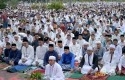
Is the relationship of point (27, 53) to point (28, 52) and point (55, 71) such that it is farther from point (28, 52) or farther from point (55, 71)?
point (55, 71)

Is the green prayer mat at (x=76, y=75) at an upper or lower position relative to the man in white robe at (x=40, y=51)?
lower

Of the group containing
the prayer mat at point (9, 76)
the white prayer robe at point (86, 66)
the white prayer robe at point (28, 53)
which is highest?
the white prayer robe at point (28, 53)

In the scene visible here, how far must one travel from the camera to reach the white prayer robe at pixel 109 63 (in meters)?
8.28

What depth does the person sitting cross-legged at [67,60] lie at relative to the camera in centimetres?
855

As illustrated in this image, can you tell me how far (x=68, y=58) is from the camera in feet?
28.2

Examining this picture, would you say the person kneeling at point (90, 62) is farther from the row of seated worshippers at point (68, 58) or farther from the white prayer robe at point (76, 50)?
the white prayer robe at point (76, 50)

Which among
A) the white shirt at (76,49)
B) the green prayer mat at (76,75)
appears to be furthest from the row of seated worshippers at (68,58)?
the white shirt at (76,49)

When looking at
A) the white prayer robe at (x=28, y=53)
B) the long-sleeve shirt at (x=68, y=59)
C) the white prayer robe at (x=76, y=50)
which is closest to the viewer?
the long-sleeve shirt at (x=68, y=59)

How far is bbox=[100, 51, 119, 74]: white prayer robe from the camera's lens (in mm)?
8276

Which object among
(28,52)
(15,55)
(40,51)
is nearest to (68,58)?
(40,51)

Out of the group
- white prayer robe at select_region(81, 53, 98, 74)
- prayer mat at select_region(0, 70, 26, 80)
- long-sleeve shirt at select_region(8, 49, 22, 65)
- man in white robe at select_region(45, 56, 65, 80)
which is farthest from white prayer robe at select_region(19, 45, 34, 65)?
man in white robe at select_region(45, 56, 65, 80)

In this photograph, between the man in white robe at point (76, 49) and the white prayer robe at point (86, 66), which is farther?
the man in white robe at point (76, 49)

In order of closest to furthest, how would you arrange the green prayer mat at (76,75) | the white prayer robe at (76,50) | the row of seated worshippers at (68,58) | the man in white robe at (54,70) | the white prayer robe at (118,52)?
1. the man in white robe at (54,70)
2. the green prayer mat at (76,75)
3. the row of seated worshippers at (68,58)
4. the white prayer robe at (118,52)
5. the white prayer robe at (76,50)

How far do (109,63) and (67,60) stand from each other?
3.75ft
